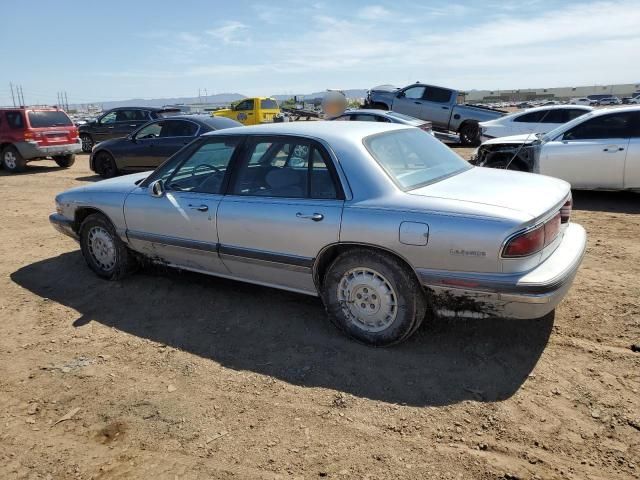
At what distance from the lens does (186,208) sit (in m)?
4.23

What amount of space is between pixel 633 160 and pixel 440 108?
10.2 m

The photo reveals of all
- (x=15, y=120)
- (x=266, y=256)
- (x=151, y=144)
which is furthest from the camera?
(x=15, y=120)

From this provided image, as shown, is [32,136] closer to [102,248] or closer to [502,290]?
[102,248]

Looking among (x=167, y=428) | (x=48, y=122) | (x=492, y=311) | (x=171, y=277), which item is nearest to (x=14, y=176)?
(x=48, y=122)

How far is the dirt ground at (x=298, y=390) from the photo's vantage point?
99.3 inches

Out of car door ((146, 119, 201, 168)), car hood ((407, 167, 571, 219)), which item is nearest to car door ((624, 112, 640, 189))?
car hood ((407, 167, 571, 219))

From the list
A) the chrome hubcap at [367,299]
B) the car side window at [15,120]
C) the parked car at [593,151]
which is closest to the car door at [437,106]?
the parked car at [593,151]

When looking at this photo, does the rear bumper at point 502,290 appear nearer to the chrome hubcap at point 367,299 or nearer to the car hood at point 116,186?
the chrome hubcap at point 367,299

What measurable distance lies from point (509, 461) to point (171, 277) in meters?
3.67

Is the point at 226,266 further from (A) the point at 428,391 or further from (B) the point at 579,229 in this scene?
(B) the point at 579,229

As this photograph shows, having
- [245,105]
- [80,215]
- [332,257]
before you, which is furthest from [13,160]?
[332,257]

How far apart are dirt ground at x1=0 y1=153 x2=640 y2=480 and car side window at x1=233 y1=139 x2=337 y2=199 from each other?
1052mm

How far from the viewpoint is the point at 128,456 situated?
8.63 feet

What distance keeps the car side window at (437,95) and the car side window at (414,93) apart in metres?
0.15
